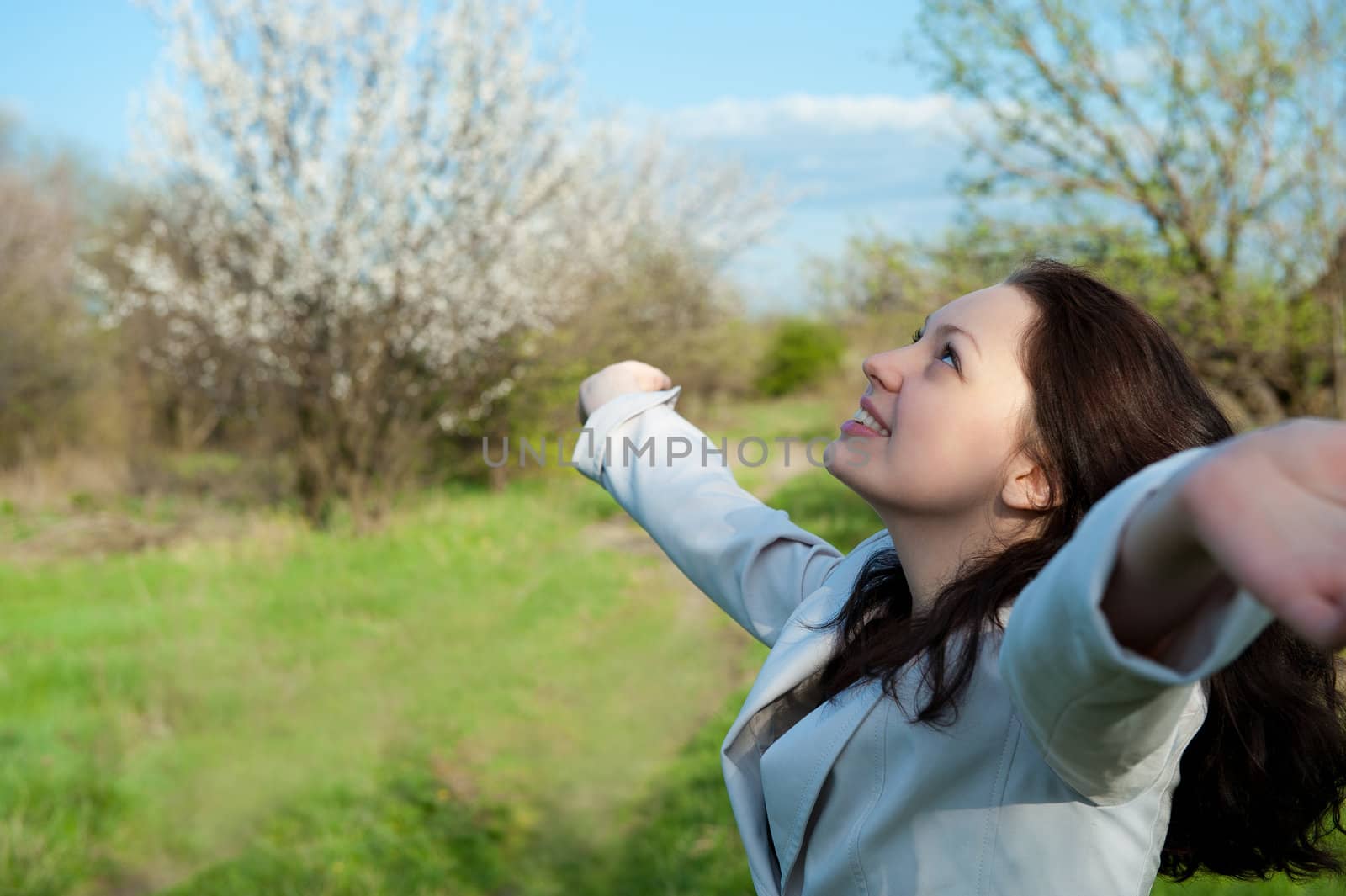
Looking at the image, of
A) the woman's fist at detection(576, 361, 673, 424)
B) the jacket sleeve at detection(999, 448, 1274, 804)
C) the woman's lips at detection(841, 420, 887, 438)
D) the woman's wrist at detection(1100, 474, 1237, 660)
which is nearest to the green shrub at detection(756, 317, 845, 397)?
the woman's fist at detection(576, 361, 673, 424)

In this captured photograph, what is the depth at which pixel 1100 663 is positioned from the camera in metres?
0.77

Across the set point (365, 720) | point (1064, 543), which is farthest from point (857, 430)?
point (365, 720)

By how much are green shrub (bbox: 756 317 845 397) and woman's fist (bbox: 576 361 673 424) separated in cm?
2124

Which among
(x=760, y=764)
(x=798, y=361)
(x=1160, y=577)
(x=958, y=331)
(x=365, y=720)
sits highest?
(x=958, y=331)

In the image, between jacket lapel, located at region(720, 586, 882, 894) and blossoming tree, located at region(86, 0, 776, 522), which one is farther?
blossoming tree, located at region(86, 0, 776, 522)

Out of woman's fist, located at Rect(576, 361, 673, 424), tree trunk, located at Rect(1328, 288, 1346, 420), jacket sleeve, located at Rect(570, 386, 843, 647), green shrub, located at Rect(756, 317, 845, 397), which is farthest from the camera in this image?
green shrub, located at Rect(756, 317, 845, 397)

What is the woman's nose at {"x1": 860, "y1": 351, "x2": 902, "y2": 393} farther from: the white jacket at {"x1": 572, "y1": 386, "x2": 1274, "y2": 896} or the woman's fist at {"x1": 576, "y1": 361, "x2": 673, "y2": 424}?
the woman's fist at {"x1": 576, "y1": 361, "x2": 673, "y2": 424}

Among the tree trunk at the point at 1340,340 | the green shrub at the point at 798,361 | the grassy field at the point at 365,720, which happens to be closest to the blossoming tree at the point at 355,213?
the grassy field at the point at 365,720

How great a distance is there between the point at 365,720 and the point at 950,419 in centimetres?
441

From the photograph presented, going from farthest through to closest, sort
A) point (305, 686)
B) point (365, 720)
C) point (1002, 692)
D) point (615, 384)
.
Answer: point (305, 686)
point (365, 720)
point (615, 384)
point (1002, 692)

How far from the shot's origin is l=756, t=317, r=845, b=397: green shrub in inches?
910

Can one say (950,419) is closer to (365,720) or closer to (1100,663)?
(1100,663)

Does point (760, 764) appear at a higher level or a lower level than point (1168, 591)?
lower

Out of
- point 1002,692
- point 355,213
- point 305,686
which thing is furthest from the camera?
point 355,213
